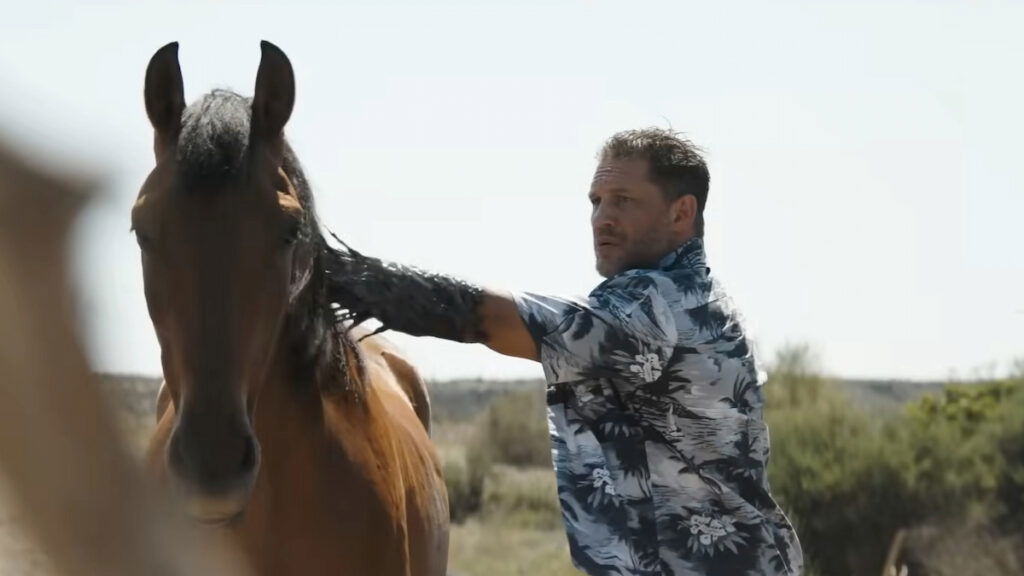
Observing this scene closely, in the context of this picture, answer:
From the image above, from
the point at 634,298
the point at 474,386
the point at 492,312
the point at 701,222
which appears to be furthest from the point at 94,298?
the point at 474,386

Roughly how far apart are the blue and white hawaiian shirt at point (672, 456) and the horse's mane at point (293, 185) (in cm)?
57

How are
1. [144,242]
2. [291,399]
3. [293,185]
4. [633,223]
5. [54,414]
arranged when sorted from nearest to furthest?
1. [54,414]
2. [144,242]
3. [293,185]
4. [291,399]
5. [633,223]

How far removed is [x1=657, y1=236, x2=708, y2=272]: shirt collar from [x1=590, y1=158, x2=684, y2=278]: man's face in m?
0.03

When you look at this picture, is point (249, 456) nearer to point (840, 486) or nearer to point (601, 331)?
point (601, 331)

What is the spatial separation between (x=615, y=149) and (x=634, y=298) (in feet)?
1.80

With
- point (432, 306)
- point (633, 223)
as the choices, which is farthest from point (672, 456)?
point (432, 306)

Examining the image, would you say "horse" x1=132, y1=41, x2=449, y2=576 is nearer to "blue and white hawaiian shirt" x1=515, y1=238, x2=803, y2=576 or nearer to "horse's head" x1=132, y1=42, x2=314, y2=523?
"horse's head" x1=132, y1=42, x2=314, y2=523

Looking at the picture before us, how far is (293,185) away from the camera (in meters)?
3.03

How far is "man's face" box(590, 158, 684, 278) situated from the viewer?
3299 millimetres

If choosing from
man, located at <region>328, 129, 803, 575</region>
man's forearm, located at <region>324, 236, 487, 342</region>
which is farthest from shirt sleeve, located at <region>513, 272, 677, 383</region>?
man's forearm, located at <region>324, 236, 487, 342</region>

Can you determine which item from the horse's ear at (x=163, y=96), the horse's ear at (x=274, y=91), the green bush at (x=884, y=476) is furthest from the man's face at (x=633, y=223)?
the green bush at (x=884, y=476)

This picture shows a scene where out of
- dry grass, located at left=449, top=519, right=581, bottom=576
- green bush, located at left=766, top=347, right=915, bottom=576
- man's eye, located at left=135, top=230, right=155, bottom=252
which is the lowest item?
dry grass, located at left=449, top=519, right=581, bottom=576

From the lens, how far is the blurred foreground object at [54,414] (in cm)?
85

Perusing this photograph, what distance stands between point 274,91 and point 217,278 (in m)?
0.66
